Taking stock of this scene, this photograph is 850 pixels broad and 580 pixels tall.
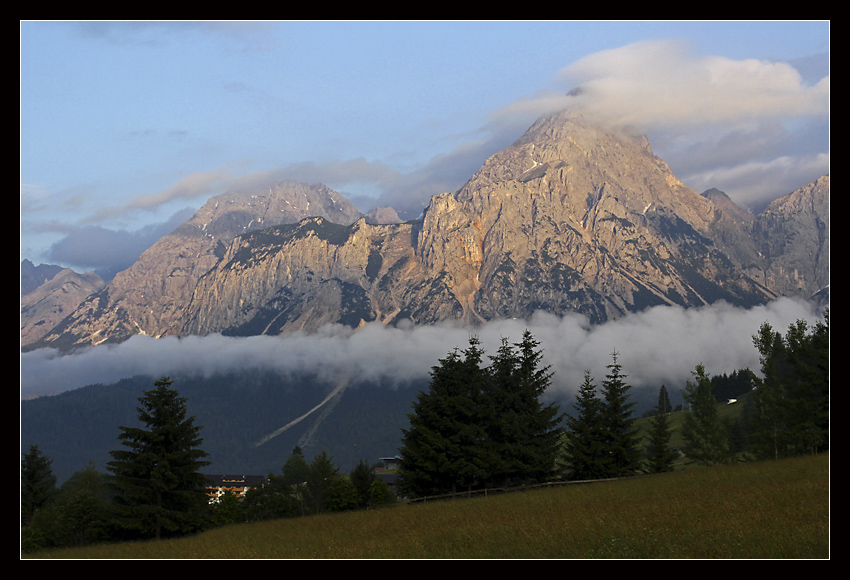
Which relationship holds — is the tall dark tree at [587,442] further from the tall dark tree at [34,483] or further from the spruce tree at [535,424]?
the tall dark tree at [34,483]

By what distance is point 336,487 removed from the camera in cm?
8231

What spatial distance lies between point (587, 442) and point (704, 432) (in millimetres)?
32183

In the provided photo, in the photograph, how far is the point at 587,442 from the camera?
58.9 m

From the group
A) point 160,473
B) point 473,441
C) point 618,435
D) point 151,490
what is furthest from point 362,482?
point 151,490

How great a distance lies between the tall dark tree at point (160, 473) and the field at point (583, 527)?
7.34 ft

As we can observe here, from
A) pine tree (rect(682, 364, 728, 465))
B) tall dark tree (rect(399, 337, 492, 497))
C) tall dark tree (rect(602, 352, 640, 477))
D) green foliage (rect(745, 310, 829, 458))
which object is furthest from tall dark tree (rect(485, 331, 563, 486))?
pine tree (rect(682, 364, 728, 465))

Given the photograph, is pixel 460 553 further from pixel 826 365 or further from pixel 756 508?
pixel 826 365

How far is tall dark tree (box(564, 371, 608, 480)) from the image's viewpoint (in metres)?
57.4

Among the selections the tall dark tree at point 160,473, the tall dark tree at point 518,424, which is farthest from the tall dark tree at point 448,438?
the tall dark tree at point 160,473

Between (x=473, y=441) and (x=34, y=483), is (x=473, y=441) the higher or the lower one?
the higher one

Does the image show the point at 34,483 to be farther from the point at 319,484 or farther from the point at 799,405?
the point at 799,405

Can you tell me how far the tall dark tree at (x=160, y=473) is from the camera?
4162 cm

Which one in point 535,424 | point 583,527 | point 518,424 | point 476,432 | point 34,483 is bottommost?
point 34,483
